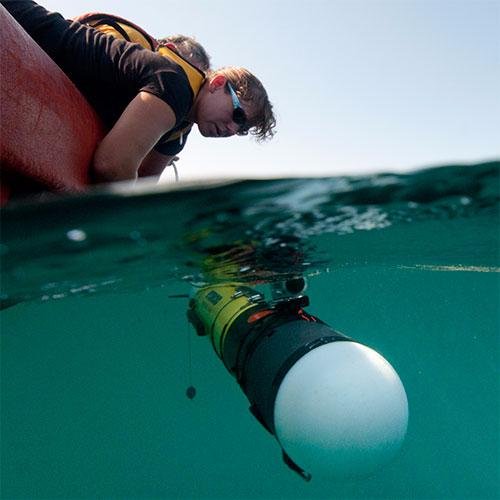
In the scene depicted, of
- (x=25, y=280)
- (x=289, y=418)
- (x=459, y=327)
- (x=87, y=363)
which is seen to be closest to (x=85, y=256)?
(x=25, y=280)

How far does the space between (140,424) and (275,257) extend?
173 inches

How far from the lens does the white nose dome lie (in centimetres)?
238

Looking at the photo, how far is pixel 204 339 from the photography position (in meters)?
8.39

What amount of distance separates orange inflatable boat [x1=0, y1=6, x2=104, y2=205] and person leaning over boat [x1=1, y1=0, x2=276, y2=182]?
148 millimetres

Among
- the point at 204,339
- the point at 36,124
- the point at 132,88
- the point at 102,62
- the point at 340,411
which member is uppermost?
the point at 102,62

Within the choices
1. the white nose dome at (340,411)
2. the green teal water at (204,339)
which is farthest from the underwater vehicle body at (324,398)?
the green teal water at (204,339)

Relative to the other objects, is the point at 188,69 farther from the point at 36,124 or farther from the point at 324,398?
the point at 324,398

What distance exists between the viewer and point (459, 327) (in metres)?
11.2

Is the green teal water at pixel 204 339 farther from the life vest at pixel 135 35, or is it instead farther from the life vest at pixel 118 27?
the life vest at pixel 118 27

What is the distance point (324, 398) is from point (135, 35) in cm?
227

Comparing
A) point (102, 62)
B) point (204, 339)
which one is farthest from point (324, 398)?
point (204, 339)

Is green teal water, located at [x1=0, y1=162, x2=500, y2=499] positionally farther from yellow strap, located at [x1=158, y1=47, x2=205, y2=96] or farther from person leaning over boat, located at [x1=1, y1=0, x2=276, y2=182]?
yellow strap, located at [x1=158, y1=47, x2=205, y2=96]

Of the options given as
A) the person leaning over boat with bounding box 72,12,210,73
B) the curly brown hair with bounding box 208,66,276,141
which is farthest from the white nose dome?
the person leaning over boat with bounding box 72,12,210,73

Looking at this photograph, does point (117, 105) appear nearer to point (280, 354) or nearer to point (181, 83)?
point (181, 83)
